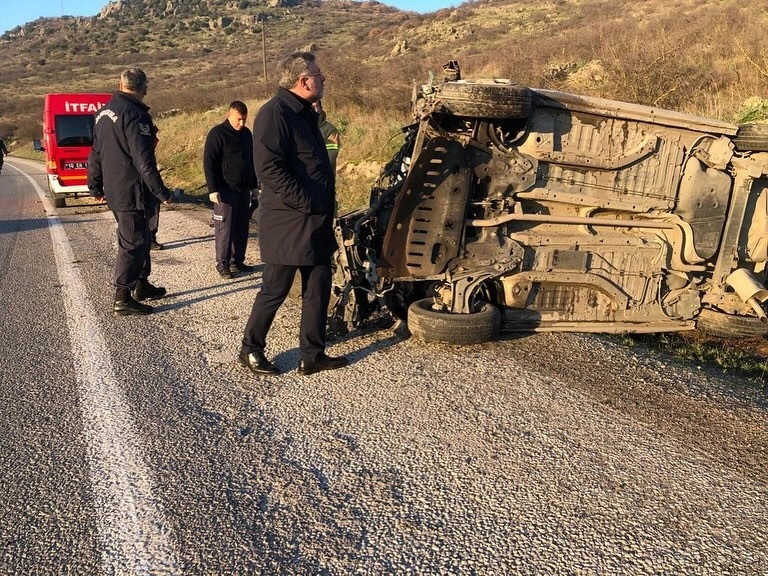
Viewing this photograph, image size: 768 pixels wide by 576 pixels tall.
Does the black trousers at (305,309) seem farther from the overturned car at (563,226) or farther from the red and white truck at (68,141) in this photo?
the red and white truck at (68,141)

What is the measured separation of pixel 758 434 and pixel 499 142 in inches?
100

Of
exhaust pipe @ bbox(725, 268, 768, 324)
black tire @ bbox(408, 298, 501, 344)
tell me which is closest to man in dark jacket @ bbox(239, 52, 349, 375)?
black tire @ bbox(408, 298, 501, 344)

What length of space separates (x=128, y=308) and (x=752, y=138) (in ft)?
17.5

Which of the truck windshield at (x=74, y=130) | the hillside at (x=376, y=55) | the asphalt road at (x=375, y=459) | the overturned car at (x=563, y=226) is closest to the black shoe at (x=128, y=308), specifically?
the asphalt road at (x=375, y=459)

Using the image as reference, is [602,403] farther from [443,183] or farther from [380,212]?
[380,212]

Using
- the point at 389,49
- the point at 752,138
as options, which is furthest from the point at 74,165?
the point at 389,49

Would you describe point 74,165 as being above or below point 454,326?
A: below

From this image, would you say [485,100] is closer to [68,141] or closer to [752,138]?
[752,138]

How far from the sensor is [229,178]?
6.80m

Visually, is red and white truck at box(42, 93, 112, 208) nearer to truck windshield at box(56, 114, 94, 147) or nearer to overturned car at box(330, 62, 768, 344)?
truck windshield at box(56, 114, 94, 147)

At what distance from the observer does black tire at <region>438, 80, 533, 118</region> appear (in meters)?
4.29

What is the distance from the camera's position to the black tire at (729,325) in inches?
191

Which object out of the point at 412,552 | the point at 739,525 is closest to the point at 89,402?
the point at 412,552

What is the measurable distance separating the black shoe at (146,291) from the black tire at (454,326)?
9.26 feet
